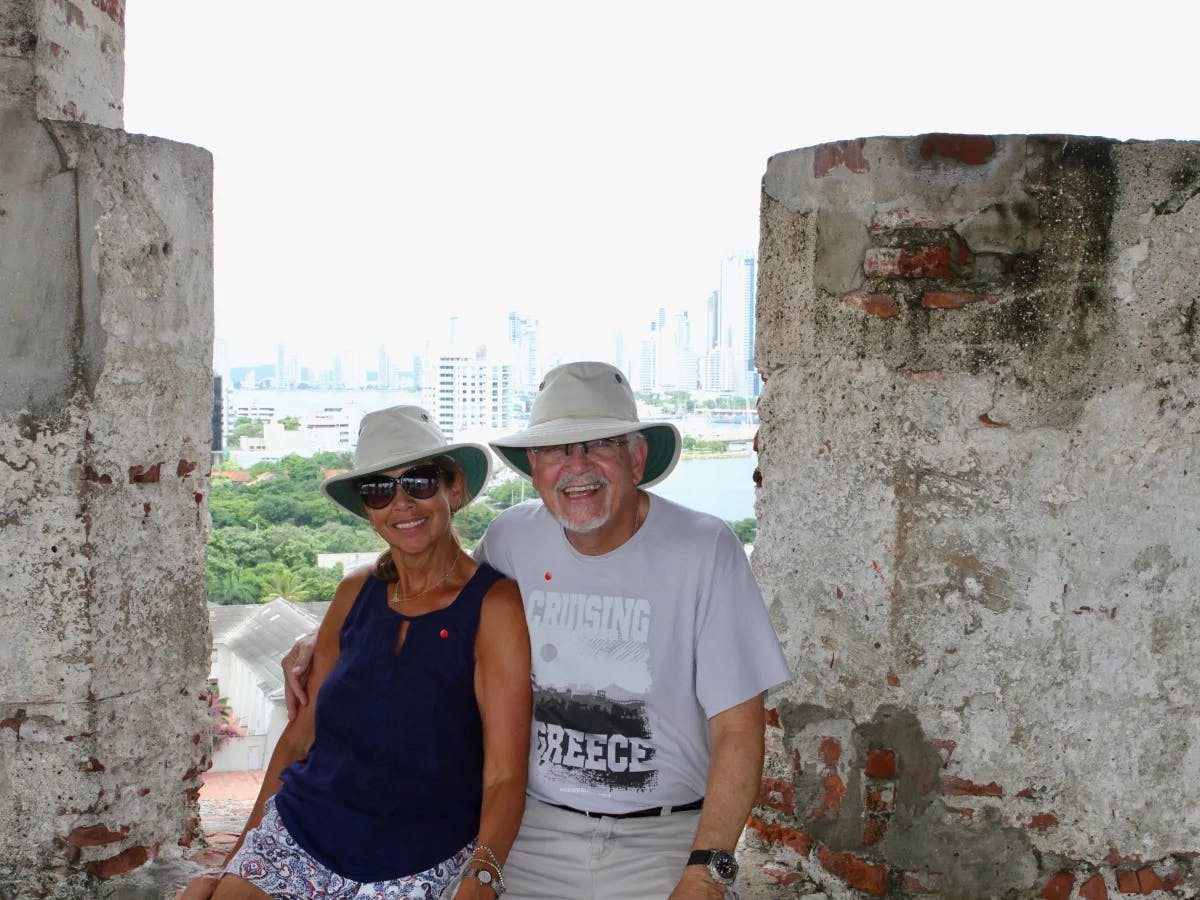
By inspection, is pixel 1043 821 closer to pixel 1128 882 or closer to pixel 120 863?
A: pixel 1128 882

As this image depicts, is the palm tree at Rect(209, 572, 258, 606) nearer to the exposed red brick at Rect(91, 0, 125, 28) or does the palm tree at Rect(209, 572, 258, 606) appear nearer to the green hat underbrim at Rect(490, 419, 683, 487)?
the exposed red brick at Rect(91, 0, 125, 28)

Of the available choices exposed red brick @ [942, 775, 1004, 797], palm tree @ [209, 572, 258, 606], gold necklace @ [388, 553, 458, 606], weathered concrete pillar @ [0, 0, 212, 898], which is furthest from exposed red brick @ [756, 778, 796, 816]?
palm tree @ [209, 572, 258, 606]

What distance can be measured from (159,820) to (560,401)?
1.43 meters

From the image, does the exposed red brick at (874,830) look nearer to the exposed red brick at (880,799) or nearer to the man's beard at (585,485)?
the exposed red brick at (880,799)

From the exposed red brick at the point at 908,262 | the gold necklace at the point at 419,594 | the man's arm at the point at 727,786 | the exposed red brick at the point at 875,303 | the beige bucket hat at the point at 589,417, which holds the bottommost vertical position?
the man's arm at the point at 727,786

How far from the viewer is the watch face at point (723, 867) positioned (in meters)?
1.92

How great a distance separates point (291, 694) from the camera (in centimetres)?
229

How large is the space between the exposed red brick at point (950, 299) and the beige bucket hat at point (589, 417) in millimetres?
697

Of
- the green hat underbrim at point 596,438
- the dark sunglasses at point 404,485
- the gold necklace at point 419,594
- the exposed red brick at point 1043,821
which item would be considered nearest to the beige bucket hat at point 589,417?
the green hat underbrim at point 596,438

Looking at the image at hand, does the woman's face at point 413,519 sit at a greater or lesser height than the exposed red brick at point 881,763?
greater

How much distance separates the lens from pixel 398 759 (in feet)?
6.69

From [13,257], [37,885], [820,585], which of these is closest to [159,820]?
[37,885]

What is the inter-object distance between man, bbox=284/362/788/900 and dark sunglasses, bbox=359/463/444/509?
0.66 ft

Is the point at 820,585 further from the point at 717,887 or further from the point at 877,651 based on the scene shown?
the point at 717,887
